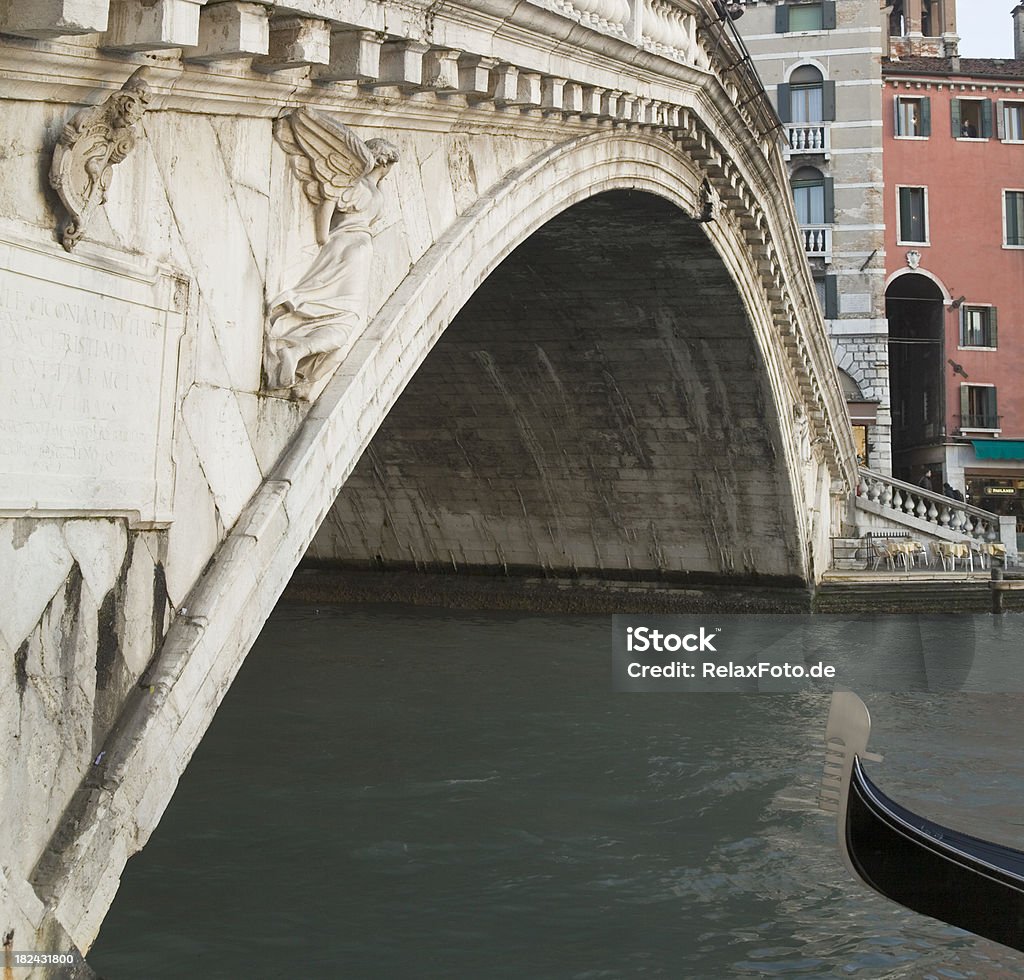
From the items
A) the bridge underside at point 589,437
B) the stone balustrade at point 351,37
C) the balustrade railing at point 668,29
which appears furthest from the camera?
the bridge underside at point 589,437

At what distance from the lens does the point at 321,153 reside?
10.1ft

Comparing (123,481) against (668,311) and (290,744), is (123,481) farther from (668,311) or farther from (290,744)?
(668,311)

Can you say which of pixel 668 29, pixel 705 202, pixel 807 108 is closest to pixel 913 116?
pixel 807 108

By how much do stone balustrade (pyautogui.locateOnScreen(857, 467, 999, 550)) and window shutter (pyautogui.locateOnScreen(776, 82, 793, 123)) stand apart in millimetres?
5673

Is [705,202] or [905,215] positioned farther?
[905,215]

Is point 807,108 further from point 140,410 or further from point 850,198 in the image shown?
point 140,410

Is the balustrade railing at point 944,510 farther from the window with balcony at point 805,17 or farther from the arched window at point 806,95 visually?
the window with balcony at point 805,17

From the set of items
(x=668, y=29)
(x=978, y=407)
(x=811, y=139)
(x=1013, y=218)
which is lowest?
(x=978, y=407)

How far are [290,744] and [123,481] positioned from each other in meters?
3.40

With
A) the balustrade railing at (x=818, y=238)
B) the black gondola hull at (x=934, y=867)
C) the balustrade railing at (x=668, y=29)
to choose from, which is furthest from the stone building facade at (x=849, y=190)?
the black gondola hull at (x=934, y=867)

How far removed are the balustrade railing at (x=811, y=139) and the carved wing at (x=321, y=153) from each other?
13189 mm

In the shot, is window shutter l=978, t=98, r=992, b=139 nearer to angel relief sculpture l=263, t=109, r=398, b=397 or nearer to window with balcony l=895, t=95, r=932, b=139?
window with balcony l=895, t=95, r=932, b=139

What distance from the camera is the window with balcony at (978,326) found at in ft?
51.6

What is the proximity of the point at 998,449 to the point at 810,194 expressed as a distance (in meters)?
3.48
